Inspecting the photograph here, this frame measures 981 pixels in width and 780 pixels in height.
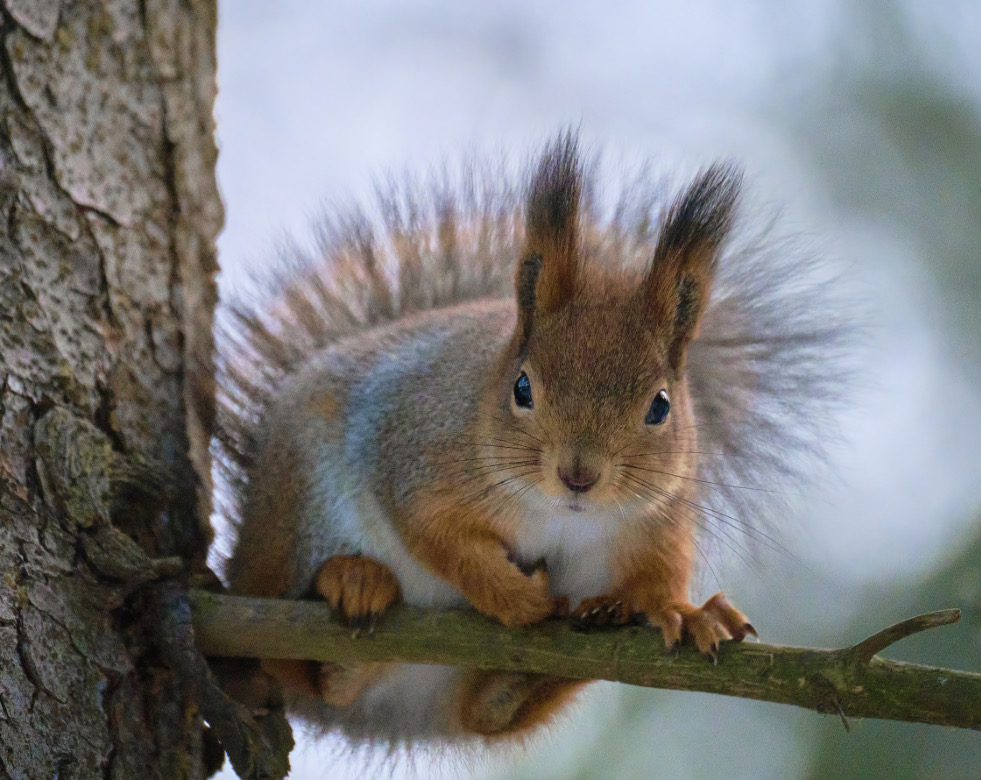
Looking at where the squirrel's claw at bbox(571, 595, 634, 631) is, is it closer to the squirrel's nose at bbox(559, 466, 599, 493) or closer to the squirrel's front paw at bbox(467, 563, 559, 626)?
the squirrel's front paw at bbox(467, 563, 559, 626)

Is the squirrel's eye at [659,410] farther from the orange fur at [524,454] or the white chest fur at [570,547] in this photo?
the white chest fur at [570,547]

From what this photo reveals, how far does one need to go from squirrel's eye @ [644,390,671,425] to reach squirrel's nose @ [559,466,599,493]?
0.62ft

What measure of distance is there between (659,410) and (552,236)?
1.15 ft

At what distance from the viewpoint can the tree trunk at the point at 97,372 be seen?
4.70 ft

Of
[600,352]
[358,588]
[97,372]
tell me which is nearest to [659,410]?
[600,352]

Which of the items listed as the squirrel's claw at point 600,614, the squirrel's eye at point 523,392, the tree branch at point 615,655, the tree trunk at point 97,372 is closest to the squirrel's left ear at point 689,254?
the squirrel's eye at point 523,392

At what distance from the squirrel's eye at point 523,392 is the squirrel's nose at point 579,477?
171mm

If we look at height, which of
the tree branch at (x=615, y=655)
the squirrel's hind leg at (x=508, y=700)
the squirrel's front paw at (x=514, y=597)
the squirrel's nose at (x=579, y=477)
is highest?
the squirrel's nose at (x=579, y=477)

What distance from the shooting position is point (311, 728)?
200 centimetres

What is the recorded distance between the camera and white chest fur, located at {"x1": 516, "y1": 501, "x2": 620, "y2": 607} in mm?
1724


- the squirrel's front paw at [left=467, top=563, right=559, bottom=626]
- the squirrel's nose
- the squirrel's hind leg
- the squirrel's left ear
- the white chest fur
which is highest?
the squirrel's left ear

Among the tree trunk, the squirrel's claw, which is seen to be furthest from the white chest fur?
the tree trunk

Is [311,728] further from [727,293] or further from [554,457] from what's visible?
[727,293]

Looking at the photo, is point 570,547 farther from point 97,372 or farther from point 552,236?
point 97,372
